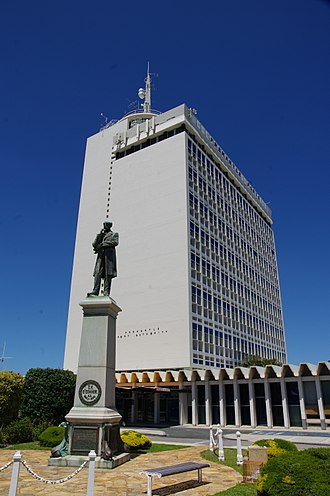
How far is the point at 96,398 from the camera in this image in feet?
44.2

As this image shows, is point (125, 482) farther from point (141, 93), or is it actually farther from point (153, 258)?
point (141, 93)

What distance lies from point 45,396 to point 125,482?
15.0 m

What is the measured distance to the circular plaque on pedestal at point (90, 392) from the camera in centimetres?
1348

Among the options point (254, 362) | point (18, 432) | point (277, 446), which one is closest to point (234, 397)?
point (254, 362)

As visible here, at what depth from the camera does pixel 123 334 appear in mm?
50125

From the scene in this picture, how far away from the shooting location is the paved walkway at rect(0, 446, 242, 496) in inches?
376

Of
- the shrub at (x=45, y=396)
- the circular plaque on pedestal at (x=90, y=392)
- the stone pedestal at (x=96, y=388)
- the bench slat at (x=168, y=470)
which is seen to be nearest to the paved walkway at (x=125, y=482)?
the bench slat at (x=168, y=470)

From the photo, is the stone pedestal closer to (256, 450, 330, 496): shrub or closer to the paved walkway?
the paved walkway

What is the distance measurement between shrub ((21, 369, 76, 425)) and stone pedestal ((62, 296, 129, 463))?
10900mm

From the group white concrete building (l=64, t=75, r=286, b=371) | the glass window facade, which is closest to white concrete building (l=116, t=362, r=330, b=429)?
white concrete building (l=64, t=75, r=286, b=371)

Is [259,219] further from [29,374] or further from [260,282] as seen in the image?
[29,374]

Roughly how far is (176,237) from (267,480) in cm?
4256

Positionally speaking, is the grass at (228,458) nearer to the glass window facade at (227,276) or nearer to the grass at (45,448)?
the grass at (45,448)

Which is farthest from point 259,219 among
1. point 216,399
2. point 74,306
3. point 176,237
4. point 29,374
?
point 29,374
